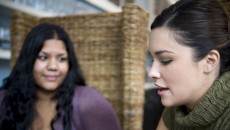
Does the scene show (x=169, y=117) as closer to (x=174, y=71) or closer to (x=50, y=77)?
(x=174, y=71)

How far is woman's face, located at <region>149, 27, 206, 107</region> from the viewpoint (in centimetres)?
85

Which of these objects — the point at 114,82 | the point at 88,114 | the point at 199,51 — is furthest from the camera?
the point at 114,82

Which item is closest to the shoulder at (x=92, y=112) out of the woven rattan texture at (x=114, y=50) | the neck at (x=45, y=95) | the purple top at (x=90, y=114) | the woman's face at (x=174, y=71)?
the purple top at (x=90, y=114)

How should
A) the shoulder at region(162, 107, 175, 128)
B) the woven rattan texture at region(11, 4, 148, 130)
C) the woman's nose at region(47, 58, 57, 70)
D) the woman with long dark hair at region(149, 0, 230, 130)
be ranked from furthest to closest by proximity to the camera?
the woven rattan texture at region(11, 4, 148, 130) → the woman's nose at region(47, 58, 57, 70) → the shoulder at region(162, 107, 175, 128) → the woman with long dark hair at region(149, 0, 230, 130)

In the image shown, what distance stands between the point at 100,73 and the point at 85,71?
12 cm

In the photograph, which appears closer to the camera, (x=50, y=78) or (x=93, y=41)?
(x=50, y=78)

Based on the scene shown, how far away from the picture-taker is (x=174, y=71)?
2.80 ft

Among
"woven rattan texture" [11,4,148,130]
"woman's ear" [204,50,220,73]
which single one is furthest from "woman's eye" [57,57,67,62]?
"woman's ear" [204,50,220,73]

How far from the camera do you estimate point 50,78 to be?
1520 mm

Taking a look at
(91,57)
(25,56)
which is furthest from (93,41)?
(25,56)

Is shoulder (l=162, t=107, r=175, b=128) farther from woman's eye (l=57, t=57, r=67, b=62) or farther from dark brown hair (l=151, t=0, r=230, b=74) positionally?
woman's eye (l=57, t=57, r=67, b=62)

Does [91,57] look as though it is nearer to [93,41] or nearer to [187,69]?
[93,41]

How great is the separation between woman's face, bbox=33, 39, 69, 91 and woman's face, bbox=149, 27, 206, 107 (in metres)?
0.75

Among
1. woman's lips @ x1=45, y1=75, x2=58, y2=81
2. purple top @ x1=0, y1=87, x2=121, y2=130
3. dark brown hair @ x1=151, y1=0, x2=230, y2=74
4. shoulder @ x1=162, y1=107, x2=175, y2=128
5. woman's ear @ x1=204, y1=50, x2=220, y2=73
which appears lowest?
purple top @ x1=0, y1=87, x2=121, y2=130
